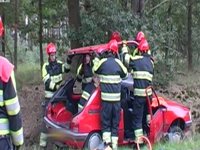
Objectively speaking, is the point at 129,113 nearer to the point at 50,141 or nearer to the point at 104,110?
the point at 104,110

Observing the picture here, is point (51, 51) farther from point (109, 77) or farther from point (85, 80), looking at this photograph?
point (109, 77)

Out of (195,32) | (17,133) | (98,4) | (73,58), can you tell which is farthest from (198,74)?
(17,133)

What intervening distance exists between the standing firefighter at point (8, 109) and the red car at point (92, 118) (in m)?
4.33

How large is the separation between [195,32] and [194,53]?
1346 millimetres

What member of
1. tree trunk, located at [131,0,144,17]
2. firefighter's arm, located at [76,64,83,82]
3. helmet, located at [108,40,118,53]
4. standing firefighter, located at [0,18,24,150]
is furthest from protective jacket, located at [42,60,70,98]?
standing firefighter, located at [0,18,24,150]

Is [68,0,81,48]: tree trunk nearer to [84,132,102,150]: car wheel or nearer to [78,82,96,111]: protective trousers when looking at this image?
[78,82,96,111]: protective trousers

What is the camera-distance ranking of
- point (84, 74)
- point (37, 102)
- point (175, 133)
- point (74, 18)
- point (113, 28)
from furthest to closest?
1. point (74, 18)
2. point (37, 102)
3. point (113, 28)
4. point (84, 74)
5. point (175, 133)

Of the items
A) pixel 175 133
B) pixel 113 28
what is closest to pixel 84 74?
pixel 175 133

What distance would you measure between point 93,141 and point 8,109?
468 cm

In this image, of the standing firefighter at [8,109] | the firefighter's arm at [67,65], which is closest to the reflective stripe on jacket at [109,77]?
the firefighter's arm at [67,65]

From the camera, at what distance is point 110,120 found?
9.30 m

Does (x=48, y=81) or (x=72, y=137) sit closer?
(x=72, y=137)

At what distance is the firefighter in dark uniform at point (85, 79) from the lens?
9977mm

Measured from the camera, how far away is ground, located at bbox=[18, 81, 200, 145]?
12106 millimetres
